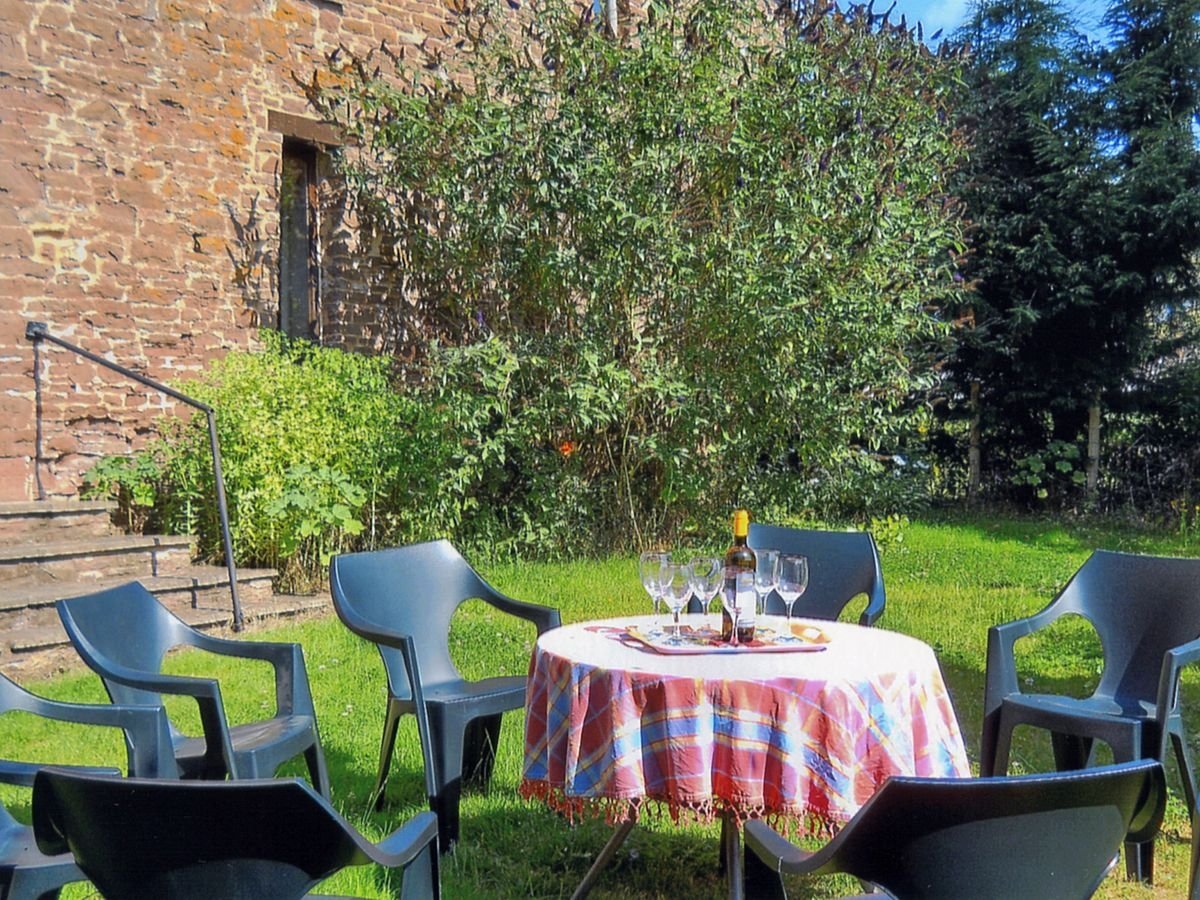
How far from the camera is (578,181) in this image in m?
8.42

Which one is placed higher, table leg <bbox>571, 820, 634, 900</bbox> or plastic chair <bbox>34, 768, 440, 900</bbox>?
plastic chair <bbox>34, 768, 440, 900</bbox>

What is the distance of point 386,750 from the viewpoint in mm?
3977

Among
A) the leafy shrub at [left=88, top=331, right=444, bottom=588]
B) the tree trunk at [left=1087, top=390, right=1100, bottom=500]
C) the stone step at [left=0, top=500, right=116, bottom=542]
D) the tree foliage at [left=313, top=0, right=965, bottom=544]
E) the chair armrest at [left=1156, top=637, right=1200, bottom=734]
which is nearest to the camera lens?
the chair armrest at [left=1156, top=637, right=1200, bottom=734]

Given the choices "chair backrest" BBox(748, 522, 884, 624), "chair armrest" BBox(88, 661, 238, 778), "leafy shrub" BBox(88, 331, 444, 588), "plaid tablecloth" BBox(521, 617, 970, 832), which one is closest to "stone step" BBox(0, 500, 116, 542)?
"leafy shrub" BBox(88, 331, 444, 588)

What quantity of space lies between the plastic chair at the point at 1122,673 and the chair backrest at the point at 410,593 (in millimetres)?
1892

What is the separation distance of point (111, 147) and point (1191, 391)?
10533 mm

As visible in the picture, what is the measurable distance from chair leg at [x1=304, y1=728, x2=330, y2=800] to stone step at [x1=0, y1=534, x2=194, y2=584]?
3.69m

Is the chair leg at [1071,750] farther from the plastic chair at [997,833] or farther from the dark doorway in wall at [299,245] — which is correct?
the dark doorway in wall at [299,245]

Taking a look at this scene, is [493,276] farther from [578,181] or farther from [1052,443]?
[1052,443]

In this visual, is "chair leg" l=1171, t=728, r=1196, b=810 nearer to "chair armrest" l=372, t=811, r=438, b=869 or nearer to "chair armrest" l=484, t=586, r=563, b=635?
"chair armrest" l=484, t=586, r=563, b=635

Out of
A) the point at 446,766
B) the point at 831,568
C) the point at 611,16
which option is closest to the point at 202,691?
the point at 446,766

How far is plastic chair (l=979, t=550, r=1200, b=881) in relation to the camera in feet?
11.4

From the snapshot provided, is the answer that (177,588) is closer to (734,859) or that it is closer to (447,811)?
(447,811)

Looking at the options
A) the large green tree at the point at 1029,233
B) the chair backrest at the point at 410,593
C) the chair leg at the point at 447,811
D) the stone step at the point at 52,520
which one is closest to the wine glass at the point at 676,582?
the chair leg at the point at 447,811
